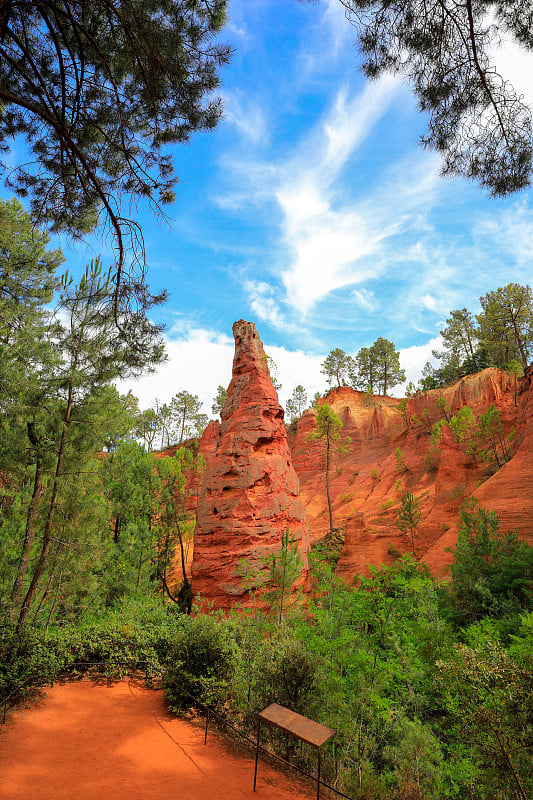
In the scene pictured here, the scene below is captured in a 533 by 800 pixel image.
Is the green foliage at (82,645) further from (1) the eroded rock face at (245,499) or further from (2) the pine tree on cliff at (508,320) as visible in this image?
(2) the pine tree on cliff at (508,320)

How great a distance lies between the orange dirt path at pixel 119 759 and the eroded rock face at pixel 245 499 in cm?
556

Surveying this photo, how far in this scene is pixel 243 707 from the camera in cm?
696

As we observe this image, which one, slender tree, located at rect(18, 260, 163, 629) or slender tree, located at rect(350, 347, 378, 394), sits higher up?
slender tree, located at rect(350, 347, 378, 394)

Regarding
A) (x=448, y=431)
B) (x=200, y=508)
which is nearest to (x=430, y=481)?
(x=448, y=431)

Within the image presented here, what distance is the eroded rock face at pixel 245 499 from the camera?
1373 centimetres

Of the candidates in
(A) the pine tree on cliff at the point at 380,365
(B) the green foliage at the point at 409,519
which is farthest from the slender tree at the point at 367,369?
(B) the green foliage at the point at 409,519

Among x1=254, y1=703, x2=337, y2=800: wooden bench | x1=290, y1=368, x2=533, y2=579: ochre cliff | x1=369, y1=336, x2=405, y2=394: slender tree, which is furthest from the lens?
x1=369, y1=336, x2=405, y2=394: slender tree

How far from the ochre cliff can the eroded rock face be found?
587 centimetres

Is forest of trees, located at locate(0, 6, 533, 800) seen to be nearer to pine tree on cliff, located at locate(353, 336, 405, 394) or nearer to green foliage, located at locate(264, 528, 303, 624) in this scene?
green foliage, located at locate(264, 528, 303, 624)

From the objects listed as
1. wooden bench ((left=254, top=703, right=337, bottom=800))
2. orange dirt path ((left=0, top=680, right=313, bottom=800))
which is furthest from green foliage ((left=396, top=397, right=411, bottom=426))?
wooden bench ((left=254, top=703, right=337, bottom=800))

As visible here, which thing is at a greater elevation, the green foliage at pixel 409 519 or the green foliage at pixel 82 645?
the green foliage at pixel 409 519

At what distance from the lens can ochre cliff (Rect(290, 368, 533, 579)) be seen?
52.3ft

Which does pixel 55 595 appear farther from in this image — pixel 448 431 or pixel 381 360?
pixel 381 360

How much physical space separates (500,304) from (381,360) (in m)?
17.1
